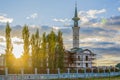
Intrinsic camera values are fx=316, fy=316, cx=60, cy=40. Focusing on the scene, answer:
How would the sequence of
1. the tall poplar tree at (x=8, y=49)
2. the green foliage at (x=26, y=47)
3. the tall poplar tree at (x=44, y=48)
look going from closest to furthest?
the tall poplar tree at (x=8, y=49), the green foliage at (x=26, y=47), the tall poplar tree at (x=44, y=48)

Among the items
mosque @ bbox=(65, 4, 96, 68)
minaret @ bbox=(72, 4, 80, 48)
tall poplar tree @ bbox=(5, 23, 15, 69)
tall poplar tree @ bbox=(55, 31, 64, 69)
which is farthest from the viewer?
minaret @ bbox=(72, 4, 80, 48)

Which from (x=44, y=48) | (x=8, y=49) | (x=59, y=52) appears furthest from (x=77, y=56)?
(x=8, y=49)

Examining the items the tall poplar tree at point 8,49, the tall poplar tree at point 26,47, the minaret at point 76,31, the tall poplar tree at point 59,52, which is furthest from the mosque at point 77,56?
the tall poplar tree at point 8,49

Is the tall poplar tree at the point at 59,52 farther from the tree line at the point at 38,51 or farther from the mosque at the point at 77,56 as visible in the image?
the mosque at the point at 77,56

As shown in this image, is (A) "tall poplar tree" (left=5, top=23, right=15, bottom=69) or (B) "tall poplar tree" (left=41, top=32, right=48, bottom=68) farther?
(B) "tall poplar tree" (left=41, top=32, right=48, bottom=68)

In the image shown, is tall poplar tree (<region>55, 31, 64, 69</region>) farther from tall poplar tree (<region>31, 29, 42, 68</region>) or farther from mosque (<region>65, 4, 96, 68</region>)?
mosque (<region>65, 4, 96, 68</region>)

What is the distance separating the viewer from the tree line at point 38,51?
5788 cm

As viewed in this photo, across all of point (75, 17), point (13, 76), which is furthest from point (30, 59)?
point (75, 17)

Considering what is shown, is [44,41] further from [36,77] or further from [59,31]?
[36,77]

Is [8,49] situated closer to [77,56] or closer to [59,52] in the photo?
[59,52]

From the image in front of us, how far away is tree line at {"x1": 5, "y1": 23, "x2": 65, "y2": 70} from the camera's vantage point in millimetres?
57875

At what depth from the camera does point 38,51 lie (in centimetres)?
6244

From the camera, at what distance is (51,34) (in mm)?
68188

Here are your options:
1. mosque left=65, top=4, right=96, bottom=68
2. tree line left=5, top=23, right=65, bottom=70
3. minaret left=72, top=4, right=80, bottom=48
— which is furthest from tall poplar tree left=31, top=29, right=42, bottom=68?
minaret left=72, top=4, right=80, bottom=48
